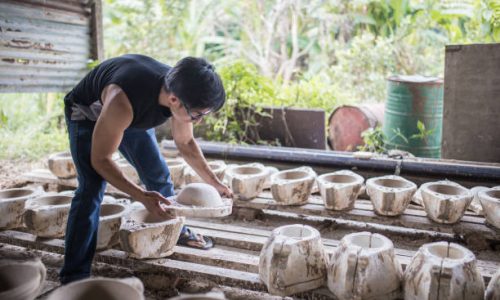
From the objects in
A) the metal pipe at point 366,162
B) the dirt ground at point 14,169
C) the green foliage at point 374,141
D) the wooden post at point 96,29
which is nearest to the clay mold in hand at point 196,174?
the metal pipe at point 366,162

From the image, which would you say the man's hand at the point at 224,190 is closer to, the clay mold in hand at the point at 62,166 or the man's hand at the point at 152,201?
the man's hand at the point at 152,201

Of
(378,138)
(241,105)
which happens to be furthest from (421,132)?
(241,105)

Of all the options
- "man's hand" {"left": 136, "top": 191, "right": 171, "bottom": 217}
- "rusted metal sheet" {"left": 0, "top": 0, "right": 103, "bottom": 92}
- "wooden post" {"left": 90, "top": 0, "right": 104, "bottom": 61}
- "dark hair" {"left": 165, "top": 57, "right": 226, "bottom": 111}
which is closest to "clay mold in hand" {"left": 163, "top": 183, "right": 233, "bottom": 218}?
"man's hand" {"left": 136, "top": 191, "right": 171, "bottom": 217}

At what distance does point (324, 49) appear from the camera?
372 inches

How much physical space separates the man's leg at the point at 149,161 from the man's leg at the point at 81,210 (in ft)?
1.15

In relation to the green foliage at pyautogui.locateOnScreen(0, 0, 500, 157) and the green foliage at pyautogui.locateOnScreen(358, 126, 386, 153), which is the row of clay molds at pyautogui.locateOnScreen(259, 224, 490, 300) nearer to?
the green foliage at pyautogui.locateOnScreen(358, 126, 386, 153)

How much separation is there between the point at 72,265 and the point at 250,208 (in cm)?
155

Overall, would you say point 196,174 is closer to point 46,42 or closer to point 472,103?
point 46,42

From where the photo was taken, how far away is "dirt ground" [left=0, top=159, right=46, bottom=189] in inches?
177

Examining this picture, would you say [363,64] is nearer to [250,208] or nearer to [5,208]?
[250,208]

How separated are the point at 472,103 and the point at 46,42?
4.51 metres

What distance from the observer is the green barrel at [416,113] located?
493 centimetres

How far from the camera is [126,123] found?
2293 mm

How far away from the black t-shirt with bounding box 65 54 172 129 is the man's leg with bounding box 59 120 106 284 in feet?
0.42
